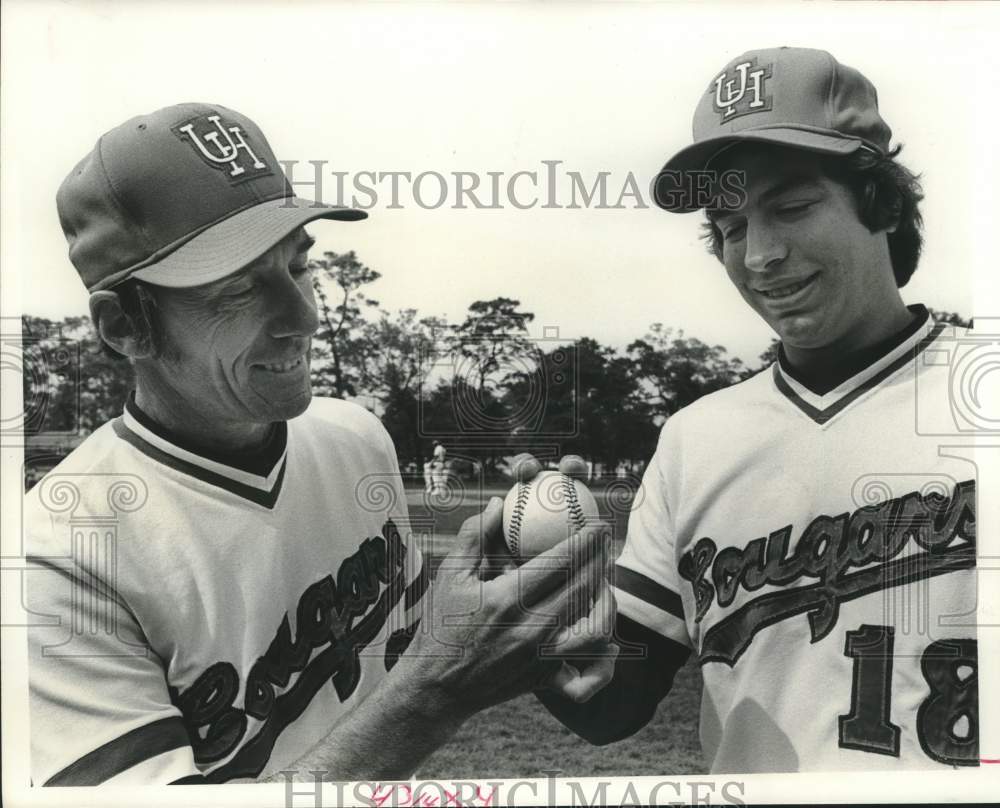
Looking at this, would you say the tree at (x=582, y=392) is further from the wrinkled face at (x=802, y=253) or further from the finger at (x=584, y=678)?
the finger at (x=584, y=678)

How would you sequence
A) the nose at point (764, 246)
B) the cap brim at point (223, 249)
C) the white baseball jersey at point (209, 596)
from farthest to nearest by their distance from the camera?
the nose at point (764, 246), the white baseball jersey at point (209, 596), the cap brim at point (223, 249)

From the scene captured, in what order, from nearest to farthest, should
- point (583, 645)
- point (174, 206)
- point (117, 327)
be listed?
1. point (174, 206)
2. point (117, 327)
3. point (583, 645)

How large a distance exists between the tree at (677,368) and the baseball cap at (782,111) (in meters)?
0.33

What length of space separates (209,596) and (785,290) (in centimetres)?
154

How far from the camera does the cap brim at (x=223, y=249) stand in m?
2.30

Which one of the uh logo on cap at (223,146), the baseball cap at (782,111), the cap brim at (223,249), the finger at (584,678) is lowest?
the finger at (584,678)

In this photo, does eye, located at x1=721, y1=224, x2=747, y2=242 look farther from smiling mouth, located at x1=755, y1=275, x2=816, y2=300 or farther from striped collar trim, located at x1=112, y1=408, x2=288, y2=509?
striped collar trim, located at x1=112, y1=408, x2=288, y2=509

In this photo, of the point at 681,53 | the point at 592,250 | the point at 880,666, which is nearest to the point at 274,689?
the point at 592,250

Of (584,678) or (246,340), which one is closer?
(246,340)

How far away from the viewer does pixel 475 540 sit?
8.13ft

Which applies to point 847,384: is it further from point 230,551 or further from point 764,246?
point 230,551

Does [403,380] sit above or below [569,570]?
above

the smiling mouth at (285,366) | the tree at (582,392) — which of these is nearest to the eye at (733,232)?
the tree at (582,392)

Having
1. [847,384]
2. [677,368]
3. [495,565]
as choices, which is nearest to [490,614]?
[495,565]
